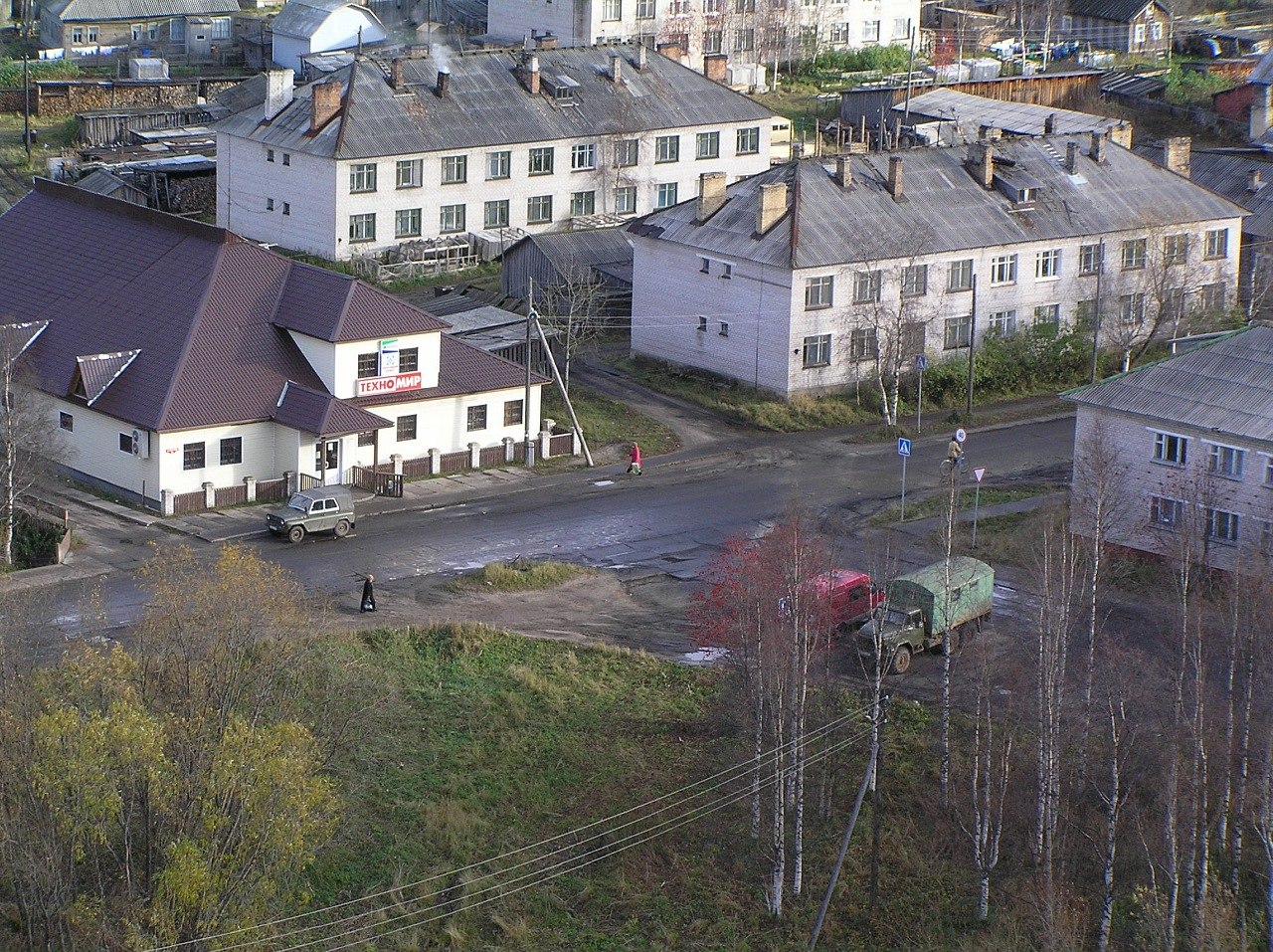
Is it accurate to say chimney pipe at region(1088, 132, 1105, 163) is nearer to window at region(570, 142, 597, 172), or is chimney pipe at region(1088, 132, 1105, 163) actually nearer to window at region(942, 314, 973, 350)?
window at region(942, 314, 973, 350)

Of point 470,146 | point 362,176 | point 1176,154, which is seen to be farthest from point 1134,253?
point 362,176

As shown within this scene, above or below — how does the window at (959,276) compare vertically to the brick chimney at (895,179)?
below

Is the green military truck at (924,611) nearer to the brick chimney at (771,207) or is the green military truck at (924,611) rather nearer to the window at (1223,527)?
the window at (1223,527)

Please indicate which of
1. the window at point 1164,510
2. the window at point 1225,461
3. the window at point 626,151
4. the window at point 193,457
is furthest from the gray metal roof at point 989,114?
the window at point 193,457

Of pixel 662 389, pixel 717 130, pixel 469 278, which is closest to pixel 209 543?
pixel 662 389

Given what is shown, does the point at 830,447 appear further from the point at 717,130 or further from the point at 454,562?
the point at 717,130

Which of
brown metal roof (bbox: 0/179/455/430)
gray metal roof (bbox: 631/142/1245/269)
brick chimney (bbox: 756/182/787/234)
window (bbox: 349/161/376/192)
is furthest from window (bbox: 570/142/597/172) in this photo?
brown metal roof (bbox: 0/179/455/430)
